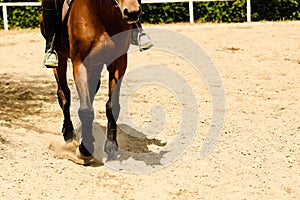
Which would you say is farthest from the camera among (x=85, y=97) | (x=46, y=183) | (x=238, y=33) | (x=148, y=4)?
(x=148, y=4)

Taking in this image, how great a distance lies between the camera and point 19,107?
8.33 m

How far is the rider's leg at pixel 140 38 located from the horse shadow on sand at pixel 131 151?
4.09 ft

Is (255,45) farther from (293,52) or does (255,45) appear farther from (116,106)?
(116,106)

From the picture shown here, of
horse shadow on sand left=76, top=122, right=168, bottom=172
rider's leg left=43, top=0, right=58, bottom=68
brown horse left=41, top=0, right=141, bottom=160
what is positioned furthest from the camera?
rider's leg left=43, top=0, right=58, bottom=68

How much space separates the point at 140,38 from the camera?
5.96 metres

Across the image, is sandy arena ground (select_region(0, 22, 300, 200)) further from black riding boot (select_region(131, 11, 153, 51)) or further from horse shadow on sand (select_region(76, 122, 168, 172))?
black riding boot (select_region(131, 11, 153, 51))

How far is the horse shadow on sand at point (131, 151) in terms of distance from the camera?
616 centimetres

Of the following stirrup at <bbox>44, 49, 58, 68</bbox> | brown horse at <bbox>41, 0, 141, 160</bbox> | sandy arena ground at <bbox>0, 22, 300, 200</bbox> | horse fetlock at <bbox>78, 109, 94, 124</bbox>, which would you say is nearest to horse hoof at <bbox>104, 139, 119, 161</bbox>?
brown horse at <bbox>41, 0, 141, 160</bbox>

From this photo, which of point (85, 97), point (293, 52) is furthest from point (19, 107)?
point (293, 52)

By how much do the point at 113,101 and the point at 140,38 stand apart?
790 mm

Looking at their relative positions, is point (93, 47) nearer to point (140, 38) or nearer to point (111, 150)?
point (140, 38)

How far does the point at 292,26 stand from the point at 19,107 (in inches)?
422

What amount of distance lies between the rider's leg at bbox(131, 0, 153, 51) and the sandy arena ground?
131 centimetres

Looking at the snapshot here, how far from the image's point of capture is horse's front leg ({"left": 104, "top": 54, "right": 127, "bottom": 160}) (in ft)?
19.8
